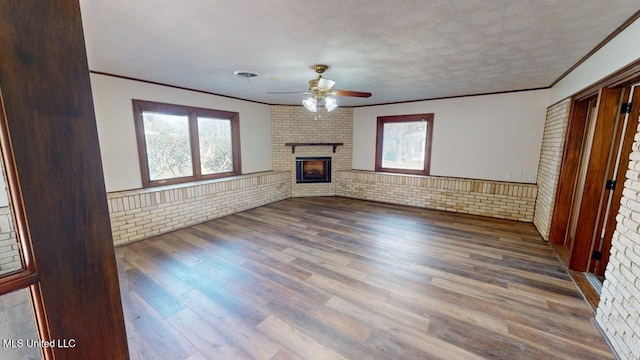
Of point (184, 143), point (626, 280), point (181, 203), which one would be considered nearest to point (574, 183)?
point (626, 280)

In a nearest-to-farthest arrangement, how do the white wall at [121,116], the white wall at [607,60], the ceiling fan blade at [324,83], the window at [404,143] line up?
the white wall at [607,60]
the ceiling fan blade at [324,83]
the white wall at [121,116]
the window at [404,143]

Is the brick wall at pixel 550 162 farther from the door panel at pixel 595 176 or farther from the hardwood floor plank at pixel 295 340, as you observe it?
the hardwood floor plank at pixel 295 340

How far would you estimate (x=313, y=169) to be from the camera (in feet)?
21.3

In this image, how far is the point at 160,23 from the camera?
2.04 m

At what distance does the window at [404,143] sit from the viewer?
5496 millimetres

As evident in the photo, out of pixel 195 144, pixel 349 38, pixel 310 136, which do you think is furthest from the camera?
pixel 310 136

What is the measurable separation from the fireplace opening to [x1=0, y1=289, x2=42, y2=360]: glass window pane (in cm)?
575

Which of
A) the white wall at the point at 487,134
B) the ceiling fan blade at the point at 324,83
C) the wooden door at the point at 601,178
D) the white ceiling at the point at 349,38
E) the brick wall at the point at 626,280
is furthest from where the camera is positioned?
the white wall at the point at 487,134

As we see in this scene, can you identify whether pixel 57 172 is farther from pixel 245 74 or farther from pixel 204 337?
pixel 245 74

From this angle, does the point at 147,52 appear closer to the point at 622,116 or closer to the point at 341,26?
the point at 341,26

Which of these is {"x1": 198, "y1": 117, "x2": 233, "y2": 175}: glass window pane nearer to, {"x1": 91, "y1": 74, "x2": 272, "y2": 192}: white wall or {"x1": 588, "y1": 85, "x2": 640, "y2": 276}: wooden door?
{"x1": 91, "y1": 74, "x2": 272, "y2": 192}: white wall

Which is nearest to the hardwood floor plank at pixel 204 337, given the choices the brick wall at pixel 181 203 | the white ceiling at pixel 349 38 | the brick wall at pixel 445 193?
the brick wall at pixel 181 203

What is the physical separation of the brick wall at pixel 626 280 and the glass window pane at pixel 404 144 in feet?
12.2

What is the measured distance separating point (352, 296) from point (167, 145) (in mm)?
3801
